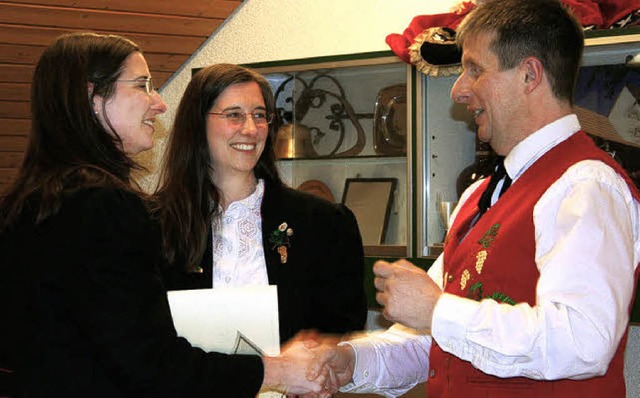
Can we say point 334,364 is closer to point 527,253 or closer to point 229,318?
point 229,318

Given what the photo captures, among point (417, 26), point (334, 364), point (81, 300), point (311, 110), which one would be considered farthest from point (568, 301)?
point (311, 110)

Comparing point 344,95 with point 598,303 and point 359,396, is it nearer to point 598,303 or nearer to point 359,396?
point 359,396

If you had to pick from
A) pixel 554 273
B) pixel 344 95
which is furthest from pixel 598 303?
pixel 344 95

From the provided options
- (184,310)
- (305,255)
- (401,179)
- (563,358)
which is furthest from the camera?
(401,179)

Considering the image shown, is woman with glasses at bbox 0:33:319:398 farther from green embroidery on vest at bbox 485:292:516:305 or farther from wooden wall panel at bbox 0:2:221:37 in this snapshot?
wooden wall panel at bbox 0:2:221:37

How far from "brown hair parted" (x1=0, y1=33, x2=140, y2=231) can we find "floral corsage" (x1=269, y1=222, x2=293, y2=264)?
28.8 inches

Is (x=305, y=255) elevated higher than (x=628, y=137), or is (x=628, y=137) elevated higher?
(x=628, y=137)

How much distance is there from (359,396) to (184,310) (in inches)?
96.6

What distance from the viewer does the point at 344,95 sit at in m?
4.20

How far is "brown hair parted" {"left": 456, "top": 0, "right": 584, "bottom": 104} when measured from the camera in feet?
6.44

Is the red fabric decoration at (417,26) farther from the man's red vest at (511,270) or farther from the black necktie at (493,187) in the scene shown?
the man's red vest at (511,270)

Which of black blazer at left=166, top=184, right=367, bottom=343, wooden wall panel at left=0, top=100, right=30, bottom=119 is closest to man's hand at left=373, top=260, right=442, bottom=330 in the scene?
black blazer at left=166, top=184, right=367, bottom=343

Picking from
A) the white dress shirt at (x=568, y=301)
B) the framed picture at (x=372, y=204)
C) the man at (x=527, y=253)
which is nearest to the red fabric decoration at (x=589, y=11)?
the framed picture at (x=372, y=204)

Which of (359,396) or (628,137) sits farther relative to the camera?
(359,396)
